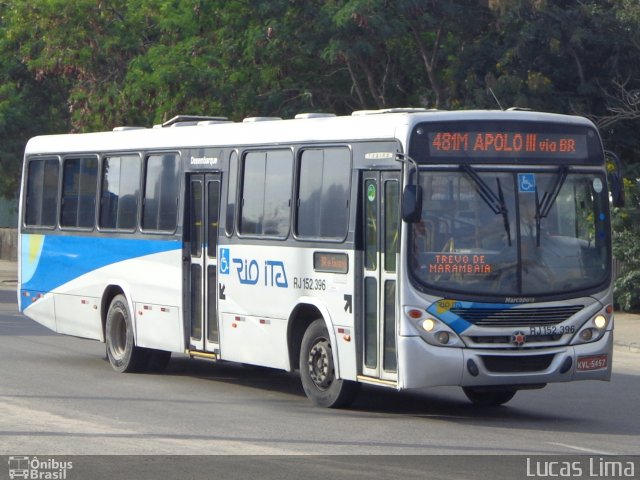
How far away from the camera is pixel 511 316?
11.7 meters

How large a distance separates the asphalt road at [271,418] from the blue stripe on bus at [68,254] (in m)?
1.25

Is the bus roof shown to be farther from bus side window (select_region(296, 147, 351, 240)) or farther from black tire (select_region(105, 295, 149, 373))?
black tire (select_region(105, 295, 149, 373))

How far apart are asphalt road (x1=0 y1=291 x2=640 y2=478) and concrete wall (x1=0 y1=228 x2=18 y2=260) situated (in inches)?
1130

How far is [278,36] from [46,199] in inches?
445

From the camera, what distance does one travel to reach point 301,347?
13.0m

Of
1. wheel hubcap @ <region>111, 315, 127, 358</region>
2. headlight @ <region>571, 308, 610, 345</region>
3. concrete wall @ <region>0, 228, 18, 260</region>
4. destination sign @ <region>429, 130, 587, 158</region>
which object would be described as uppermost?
destination sign @ <region>429, 130, 587, 158</region>

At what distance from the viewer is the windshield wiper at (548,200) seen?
11.9m

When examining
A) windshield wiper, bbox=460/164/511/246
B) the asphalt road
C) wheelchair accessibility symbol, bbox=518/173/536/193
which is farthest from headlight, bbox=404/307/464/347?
wheelchair accessibility symbol, bbox=518/173/536/193

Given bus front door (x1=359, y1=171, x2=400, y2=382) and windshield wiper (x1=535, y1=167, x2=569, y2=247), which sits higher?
windshield wiper (x1=535, y1=167, x2=569, y2=247)

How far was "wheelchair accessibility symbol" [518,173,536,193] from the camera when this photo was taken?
11969 mm

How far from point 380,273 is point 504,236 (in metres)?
1.15

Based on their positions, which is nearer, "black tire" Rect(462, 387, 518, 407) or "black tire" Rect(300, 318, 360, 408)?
"black tire" Rect(300, 318, 360, 408)

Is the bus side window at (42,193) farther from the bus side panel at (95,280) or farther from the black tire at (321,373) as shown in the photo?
the black tire at (321,373)

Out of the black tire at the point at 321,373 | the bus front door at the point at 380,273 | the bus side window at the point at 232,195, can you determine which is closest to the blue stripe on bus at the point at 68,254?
the bus side window at the point at 232,195
